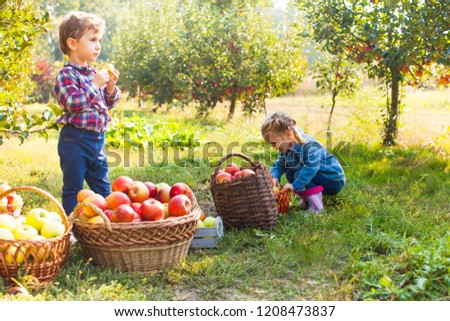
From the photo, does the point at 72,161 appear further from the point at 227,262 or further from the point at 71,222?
the point at 227,262

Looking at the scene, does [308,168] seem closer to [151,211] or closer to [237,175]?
[237,175]

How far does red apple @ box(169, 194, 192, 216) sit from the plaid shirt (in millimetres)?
1046

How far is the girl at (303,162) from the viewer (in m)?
4.48

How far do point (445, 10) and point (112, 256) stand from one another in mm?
4189

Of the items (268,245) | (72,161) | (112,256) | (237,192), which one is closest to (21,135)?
(72,161)

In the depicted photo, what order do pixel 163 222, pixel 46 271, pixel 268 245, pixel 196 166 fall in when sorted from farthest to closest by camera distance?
pixel 196 166, pixel 268 245, pixel 163 222, pixel 46 271

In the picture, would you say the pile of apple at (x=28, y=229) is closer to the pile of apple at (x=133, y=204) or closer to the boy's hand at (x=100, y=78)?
the pile of apple at (x=133, y=204)

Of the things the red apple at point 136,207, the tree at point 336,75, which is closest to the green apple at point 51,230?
the red apple at point 136,207

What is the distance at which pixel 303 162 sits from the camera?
15.0 feet

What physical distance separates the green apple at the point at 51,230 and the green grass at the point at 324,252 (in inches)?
9.5

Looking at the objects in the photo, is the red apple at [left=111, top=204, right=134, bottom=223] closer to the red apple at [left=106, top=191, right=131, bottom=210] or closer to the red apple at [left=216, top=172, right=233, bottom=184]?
the red apple at [left=106, top=191, right=131, bottom=210]

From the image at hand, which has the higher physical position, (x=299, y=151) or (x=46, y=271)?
(x=299, y=151)

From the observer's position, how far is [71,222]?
10.5 feet
